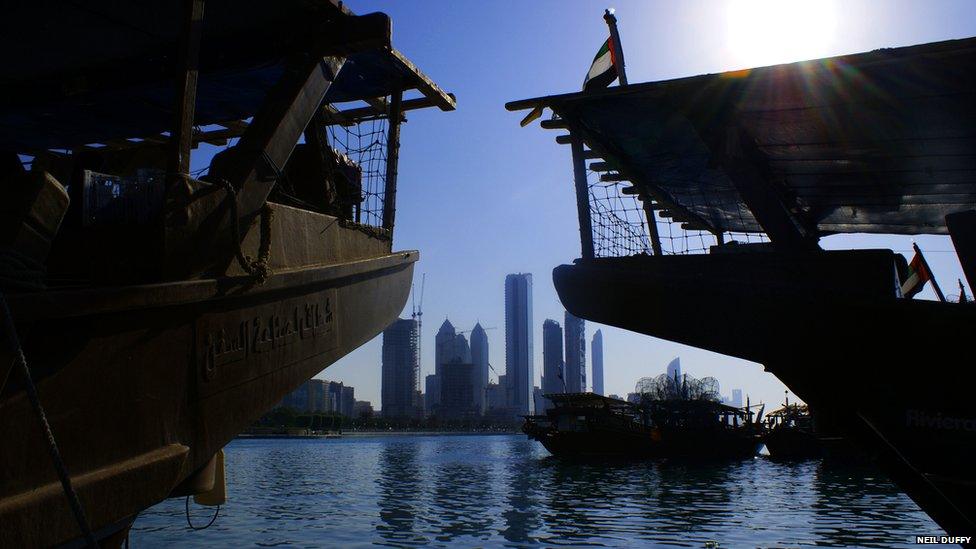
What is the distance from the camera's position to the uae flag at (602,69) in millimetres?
7703

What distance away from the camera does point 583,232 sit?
6914mm

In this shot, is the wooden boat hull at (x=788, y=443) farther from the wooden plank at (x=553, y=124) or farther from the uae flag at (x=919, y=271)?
the wooden plank at (x=553, y=124)

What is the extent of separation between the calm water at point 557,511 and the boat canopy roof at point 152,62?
13.9 metres

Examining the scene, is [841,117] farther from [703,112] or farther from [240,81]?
[240,81]

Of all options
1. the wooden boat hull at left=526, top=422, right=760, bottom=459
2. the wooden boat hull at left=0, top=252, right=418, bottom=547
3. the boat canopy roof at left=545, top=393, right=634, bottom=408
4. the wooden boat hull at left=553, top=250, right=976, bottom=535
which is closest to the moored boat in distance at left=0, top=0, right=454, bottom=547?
the wooden boat hull at left=0, top=252, right=418, bottom=547

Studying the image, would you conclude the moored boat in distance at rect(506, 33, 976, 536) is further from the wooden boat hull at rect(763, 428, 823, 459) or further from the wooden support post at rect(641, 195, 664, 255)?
the wooden boat hull at rect(763, 428, 823, 459)

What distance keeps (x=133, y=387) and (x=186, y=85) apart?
6.66 feet

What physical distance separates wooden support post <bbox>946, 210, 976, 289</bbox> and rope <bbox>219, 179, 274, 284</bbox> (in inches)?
197

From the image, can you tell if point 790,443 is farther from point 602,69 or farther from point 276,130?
point 276,130

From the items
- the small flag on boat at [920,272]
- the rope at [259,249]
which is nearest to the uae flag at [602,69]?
the small flag on boat at [920,272]

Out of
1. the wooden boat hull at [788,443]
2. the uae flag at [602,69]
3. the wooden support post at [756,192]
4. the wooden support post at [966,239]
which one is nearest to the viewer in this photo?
the wooden support post at [966,239]

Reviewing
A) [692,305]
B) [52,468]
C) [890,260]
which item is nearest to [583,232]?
[692,305]

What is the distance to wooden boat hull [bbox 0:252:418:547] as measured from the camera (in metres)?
2.77

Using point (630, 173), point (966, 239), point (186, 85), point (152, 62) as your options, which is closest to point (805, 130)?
point (966, 239)
